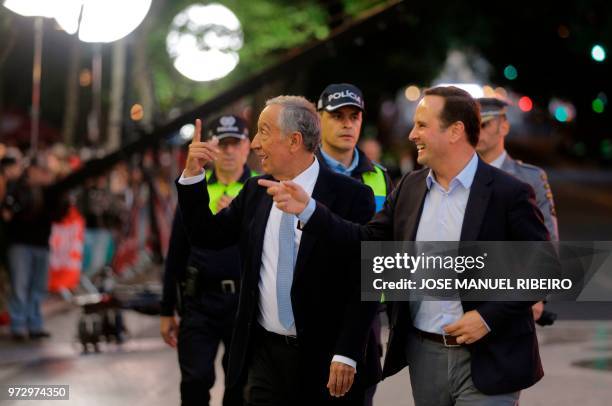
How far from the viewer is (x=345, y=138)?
6.27 meters

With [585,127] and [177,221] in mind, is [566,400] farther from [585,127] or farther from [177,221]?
[585,127]

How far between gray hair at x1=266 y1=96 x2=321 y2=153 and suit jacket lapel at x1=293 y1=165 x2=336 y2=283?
175 millimetres

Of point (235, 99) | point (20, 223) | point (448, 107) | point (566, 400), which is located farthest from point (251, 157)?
point (448, 107)

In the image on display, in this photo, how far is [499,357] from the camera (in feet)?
14.4

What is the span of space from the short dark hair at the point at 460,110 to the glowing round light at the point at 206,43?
13939mm

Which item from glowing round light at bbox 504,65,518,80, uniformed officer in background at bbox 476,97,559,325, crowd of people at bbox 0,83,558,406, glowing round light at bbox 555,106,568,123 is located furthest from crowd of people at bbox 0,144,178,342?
glowing round light at bbox 555,106,568,123

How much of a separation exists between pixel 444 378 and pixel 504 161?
8.08 ft

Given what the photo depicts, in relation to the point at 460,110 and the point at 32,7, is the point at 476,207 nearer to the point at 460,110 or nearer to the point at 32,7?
the point at 460,110

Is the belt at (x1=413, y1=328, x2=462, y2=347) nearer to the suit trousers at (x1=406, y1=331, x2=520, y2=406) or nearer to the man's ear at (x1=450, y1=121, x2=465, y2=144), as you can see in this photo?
the suit trousers at (x1=406, y1=331, x2=520, y2=406)

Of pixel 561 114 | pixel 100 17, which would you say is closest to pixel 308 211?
pixel 100 17

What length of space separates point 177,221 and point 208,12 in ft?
46.3

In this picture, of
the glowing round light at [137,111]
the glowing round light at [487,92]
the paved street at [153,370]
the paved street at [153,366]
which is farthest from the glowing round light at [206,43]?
the glowing round light at [487,92]

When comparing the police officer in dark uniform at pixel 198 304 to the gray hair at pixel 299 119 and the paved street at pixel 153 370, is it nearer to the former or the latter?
the gray hair at pixel 299 119

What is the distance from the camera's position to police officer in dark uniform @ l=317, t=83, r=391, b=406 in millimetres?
6277
